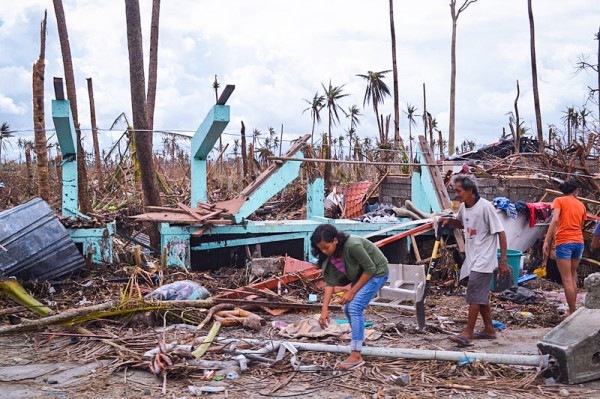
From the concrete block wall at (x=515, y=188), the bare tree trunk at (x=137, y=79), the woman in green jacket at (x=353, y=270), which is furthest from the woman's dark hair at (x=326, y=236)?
the concrete block wall at (x=515, y=188)

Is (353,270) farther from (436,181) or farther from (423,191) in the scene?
(423,191)

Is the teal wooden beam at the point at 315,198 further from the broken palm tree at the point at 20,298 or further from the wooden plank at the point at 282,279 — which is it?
the broken palm tree at the point at 20,298

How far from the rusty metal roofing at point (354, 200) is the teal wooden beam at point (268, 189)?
118 inches

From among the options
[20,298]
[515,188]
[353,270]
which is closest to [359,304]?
[353,270]

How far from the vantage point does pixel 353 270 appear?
467 cm

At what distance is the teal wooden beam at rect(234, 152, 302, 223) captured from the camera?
8.64 metres

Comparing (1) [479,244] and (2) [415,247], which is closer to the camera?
(1) [479,244]

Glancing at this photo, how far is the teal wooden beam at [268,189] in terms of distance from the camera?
8.64m

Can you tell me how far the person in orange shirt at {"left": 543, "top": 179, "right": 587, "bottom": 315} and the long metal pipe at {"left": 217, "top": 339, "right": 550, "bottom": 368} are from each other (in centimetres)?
201

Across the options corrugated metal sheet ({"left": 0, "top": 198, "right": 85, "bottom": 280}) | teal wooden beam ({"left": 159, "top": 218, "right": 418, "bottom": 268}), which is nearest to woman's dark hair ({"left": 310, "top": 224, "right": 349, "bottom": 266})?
teal wooden beam ({"left": 159, "top": 218, "right": 418, "bottom": 268})

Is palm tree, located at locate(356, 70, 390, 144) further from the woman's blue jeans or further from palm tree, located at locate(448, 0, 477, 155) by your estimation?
the woman's blue jeans

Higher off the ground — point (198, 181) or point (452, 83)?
point (452, 83)

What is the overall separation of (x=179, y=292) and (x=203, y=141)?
3007 millimetres

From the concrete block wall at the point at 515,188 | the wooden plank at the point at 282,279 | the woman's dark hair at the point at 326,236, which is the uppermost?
the concrete block wall at the point at 515,188
